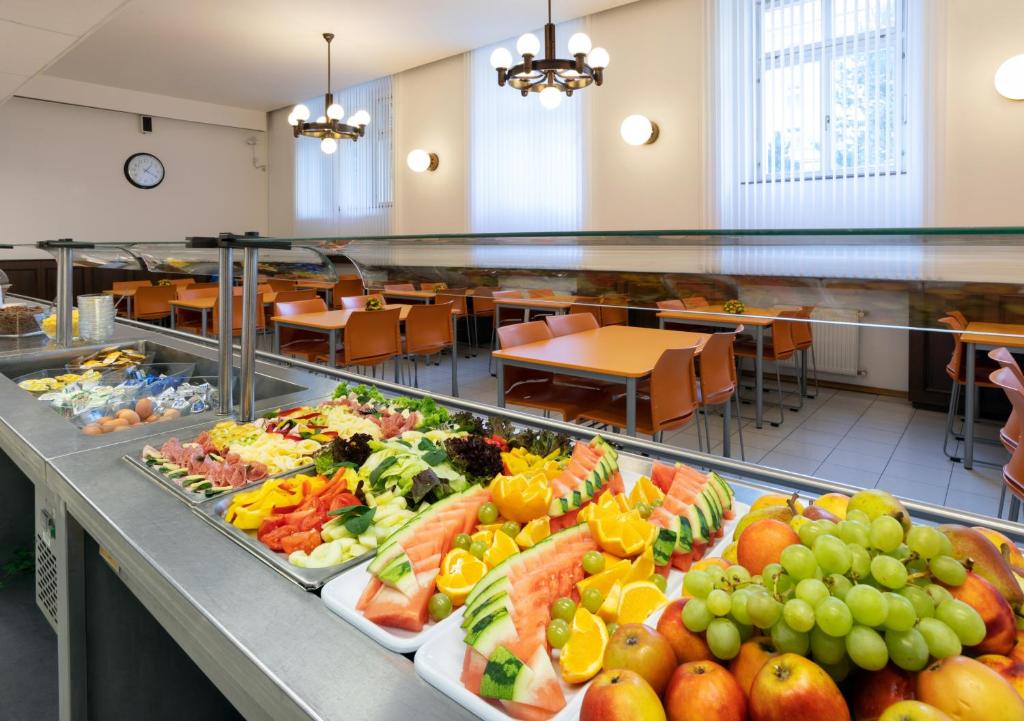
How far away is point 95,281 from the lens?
8.33 metres

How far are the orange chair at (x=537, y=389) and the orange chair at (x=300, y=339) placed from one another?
5.90 feet

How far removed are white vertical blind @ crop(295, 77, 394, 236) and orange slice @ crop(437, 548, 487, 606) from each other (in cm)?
773

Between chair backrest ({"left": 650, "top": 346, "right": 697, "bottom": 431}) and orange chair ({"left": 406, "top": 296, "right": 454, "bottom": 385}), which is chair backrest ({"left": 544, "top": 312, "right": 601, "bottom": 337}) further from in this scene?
orange chair ({"left": 406, "top": 296, "right": 454, "bottom": 385})

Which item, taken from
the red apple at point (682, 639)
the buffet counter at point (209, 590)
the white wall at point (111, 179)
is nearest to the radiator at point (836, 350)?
the buffet counter at point (209, 590)

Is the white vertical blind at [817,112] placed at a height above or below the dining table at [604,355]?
above

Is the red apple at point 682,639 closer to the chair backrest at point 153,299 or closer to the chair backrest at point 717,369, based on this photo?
the chair backrest at point 717,369

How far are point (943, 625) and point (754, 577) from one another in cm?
15

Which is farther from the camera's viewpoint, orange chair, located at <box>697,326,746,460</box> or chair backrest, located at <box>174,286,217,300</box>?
chair backrest, located at <box>174,286,217,300</box>

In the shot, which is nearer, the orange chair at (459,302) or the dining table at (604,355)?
the orange chair at (459,302)

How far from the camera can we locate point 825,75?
4754 millimetres

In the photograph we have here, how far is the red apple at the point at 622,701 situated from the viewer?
1.59ft

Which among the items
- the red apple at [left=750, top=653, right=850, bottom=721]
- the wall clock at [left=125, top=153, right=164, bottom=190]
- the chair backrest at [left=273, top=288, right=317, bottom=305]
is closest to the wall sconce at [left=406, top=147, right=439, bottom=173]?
the chair backrest at [left=273, top=288, right=317, bottom=305]

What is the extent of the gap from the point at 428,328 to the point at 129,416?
3174 mm

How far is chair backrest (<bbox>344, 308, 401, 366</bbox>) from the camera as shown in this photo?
3992 millimetres
